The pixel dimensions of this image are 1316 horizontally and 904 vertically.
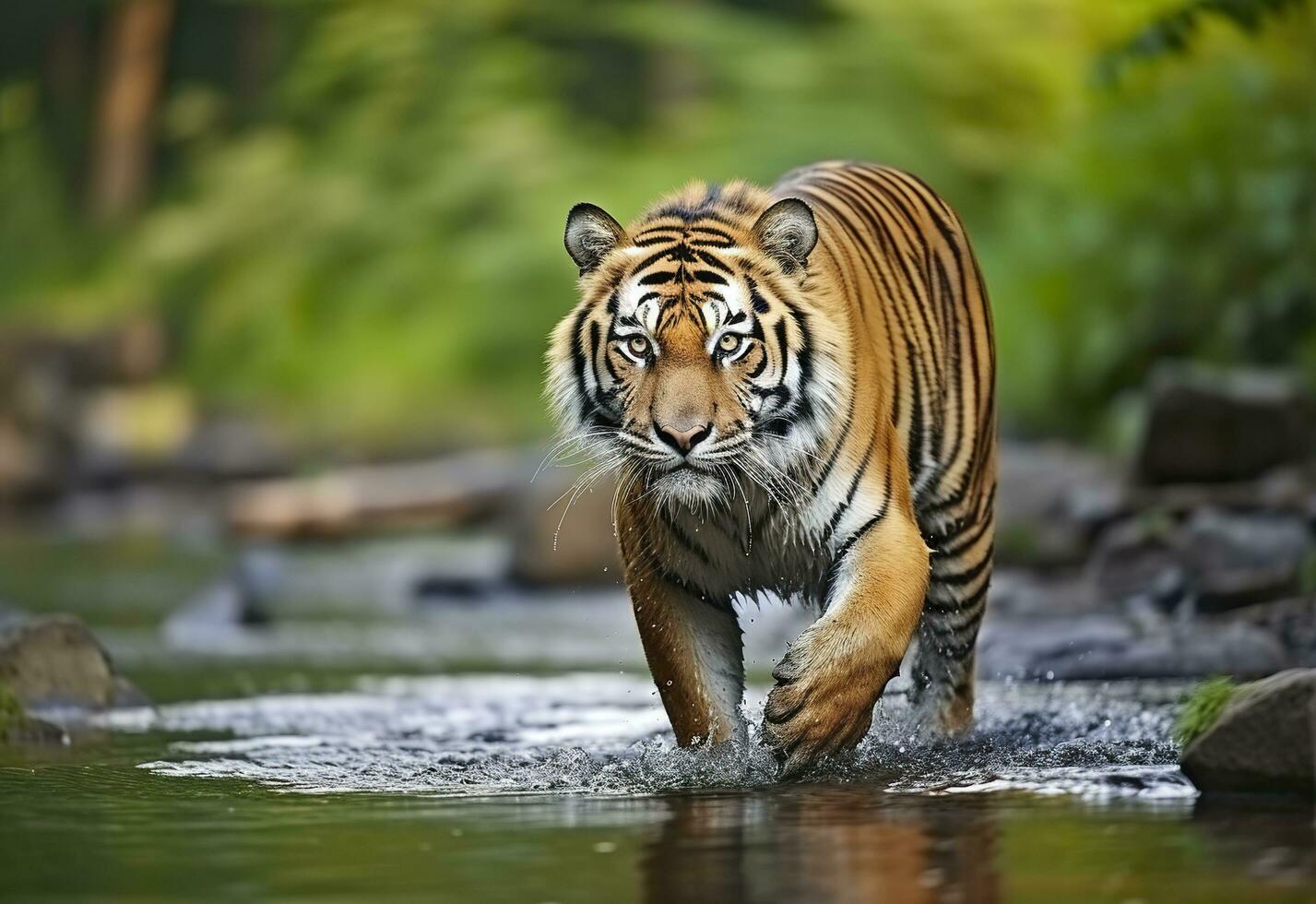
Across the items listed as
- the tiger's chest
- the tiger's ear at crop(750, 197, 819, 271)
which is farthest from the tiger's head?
the tiger's chest

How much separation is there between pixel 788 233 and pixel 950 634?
47.3 inches

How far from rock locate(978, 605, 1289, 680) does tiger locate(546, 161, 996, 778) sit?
5.45 feet

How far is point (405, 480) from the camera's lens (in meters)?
14.9

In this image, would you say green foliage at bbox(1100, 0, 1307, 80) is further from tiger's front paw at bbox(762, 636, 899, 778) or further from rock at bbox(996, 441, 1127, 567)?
tiger's front paw at bbox(762, 636, 899, 778)

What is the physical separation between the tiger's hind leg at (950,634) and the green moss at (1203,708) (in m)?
0.87

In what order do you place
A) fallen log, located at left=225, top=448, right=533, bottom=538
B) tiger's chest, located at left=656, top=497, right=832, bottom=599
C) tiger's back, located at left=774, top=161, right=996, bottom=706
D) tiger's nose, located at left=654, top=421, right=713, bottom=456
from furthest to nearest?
fallen log, located at left=225, top=448, right=533, bottom=538
tiger's back, located at left=774, top=161, right=996, bottom=706
tiger's chest, located at left=656, top=497, right=832, bottom=599
tiger's nose, located at left=654, top=421, right=713, bottom=456

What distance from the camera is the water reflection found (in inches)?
108

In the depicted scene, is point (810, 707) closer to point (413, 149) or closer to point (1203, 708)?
point (1203, 708)

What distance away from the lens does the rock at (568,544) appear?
10.4 metres

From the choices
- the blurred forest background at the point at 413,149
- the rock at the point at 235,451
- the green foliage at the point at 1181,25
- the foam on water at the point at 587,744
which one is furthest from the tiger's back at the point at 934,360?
the rock at the point at 235,451

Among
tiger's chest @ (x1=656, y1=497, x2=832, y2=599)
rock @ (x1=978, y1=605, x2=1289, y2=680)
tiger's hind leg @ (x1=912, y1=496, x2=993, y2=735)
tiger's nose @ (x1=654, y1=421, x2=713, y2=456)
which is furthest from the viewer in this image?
rock @ (x1=978, y1=605, x2=1289, y2=680)

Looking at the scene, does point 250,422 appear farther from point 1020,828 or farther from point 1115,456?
point 1020,828

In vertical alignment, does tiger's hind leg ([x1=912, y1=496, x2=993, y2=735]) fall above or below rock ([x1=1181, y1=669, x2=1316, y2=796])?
above

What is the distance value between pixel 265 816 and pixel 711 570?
3.53ft
